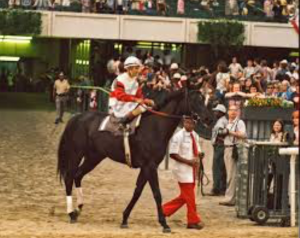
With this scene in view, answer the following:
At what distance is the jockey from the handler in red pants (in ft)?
2.53

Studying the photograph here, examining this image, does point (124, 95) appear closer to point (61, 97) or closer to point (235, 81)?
point (235, 81)

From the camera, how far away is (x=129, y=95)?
1348cm

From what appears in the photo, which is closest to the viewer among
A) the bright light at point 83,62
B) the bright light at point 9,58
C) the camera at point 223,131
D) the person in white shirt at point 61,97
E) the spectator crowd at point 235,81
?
the camera at point 223,131

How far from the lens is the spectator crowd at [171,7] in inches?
1534

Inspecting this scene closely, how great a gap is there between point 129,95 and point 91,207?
2.67 meters

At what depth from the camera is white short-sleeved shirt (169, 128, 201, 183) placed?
1374cm

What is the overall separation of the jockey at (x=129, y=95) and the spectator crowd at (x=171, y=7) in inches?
985

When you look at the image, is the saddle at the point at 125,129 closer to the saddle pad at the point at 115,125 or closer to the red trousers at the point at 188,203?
the saddle pad at the point at 115,125

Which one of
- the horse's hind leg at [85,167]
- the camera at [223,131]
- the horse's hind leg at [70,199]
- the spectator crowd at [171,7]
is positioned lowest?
the horse's hind leg at [70,199]

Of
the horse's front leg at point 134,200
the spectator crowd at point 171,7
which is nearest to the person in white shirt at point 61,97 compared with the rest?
the spectator crowd at point 171,7

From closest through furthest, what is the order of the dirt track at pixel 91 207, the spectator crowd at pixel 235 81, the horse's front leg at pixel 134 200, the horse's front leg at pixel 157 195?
the dirt track at pixel 91 207
the horse's front leg at pixel 157 195
the horse's front leg at pixel 134 200
the spectator crowd at pixel 235 81

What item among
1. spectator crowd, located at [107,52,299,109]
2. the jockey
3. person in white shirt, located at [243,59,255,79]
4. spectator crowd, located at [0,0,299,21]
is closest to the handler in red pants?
the jockey

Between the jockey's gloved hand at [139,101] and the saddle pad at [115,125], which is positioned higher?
the jockey's gloved hand at [139,101]

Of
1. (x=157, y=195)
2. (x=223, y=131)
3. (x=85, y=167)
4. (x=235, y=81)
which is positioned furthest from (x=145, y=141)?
(x=235, y=81)
